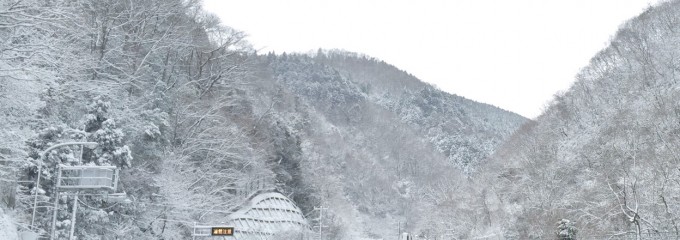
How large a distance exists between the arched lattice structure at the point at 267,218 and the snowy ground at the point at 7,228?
35295mm

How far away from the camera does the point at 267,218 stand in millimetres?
63719

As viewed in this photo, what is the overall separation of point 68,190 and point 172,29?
18843 millimetres

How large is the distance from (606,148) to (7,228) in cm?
5219

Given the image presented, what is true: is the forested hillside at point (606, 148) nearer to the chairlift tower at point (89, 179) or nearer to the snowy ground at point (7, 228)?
the chairlift tower at point (89, 179)

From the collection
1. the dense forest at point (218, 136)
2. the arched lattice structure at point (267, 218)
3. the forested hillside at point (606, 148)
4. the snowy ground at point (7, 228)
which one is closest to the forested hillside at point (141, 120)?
the dense forest at point (218, 136)

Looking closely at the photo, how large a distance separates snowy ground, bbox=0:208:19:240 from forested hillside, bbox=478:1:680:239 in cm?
2674

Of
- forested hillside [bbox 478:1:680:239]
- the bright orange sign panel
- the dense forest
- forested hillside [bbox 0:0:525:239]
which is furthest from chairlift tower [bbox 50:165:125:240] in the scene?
forested hillside [bbox 478:1:680:239]

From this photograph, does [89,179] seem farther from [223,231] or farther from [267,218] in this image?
[267,218]

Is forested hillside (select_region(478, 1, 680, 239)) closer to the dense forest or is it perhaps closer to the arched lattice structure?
the dense forest

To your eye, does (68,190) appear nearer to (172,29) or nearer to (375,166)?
(172,29)

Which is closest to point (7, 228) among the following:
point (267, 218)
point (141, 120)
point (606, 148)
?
point (141, 120)

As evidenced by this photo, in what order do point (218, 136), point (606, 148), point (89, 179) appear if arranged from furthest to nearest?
point (606, 148), point (218, 136), point (89, 179)

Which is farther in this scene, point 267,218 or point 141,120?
point 267,218

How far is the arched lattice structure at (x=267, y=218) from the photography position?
5906 centimetres
